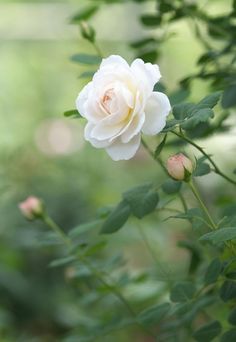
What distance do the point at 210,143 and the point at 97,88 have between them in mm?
2352

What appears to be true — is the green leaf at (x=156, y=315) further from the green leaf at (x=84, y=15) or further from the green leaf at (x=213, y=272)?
the green leaf at (x=84, y=15)

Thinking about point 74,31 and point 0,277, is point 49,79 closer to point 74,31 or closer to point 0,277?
point 74,31

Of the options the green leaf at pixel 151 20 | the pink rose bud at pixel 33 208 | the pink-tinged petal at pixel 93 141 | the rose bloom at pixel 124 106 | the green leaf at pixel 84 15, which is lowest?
the pink rose bud at pixel 33 208

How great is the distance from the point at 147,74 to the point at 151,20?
62 cm

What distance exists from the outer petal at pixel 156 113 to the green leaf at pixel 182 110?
53 millimetres

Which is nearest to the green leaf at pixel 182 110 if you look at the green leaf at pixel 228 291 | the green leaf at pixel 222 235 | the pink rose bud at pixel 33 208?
the green leaf at pixel 222 235

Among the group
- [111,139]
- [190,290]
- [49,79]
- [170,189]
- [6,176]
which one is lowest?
[49,79]

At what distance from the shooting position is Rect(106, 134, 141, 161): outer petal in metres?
0.91

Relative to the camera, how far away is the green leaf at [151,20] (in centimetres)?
149

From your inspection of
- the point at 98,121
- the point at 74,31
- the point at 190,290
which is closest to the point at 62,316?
the point at 190,290

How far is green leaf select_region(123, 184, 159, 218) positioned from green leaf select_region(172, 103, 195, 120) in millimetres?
167

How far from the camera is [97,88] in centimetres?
92

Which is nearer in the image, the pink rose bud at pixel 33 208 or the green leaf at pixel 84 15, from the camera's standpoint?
the pink rose bud at pixel 33 208

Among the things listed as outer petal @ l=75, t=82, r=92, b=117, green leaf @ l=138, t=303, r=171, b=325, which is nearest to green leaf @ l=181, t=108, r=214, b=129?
outer petal @ l=75, t=82, r=92, b=117
